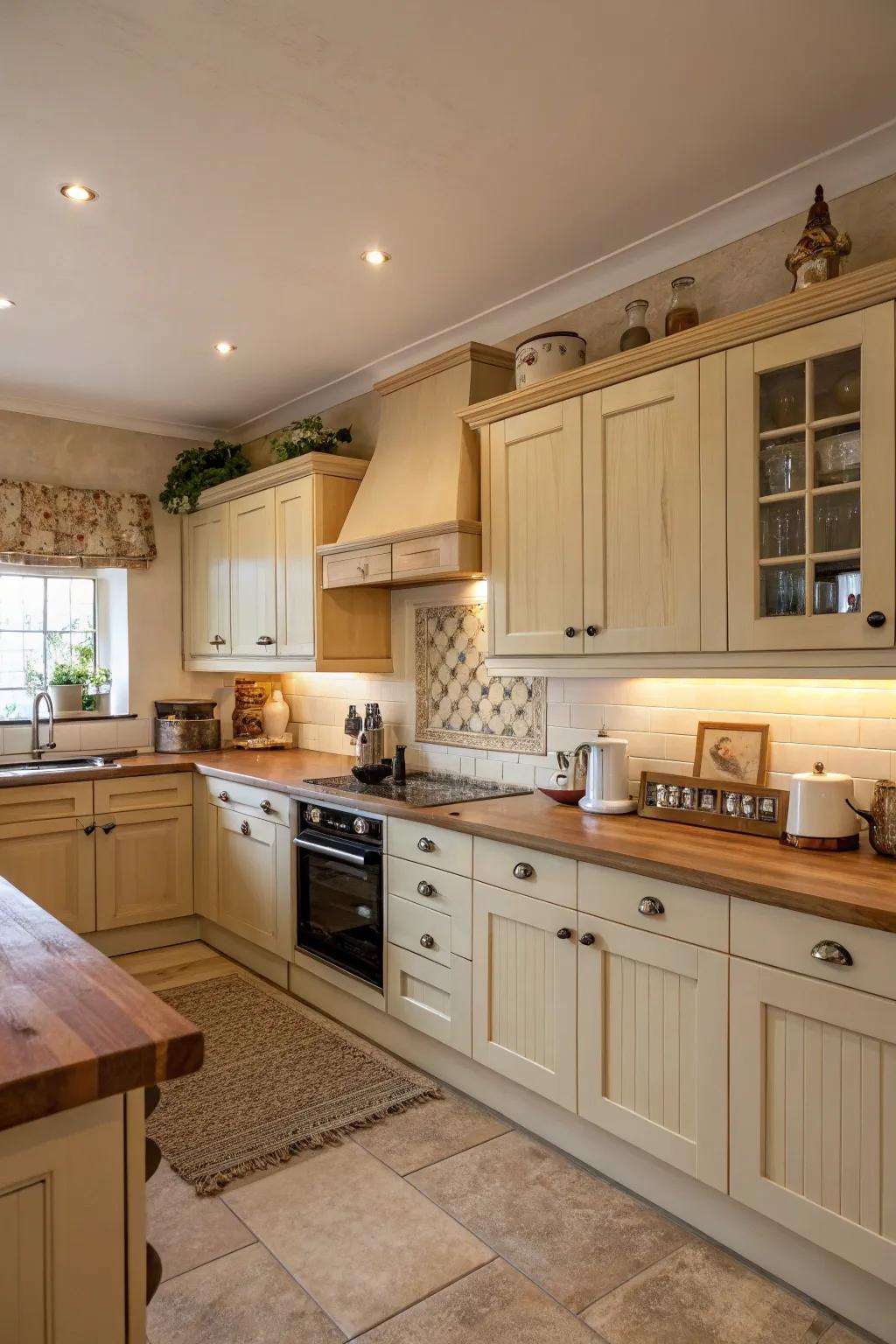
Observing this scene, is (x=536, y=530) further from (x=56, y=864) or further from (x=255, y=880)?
(x=56, y=864)

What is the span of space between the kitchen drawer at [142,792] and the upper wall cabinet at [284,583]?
68 centimetres

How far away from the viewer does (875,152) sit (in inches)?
92.7

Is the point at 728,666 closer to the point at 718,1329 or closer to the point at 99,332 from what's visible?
the point at 718,1329

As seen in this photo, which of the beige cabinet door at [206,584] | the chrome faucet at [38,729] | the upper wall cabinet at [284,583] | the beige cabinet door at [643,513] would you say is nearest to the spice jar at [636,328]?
the beige cabinet door at [643,513]

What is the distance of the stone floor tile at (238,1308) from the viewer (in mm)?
1905

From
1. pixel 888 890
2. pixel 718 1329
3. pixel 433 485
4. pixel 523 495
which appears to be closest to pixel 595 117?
pixel 523 495

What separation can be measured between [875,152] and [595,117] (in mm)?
751

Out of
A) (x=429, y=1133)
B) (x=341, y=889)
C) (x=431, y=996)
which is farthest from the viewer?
(x=341, y=889)

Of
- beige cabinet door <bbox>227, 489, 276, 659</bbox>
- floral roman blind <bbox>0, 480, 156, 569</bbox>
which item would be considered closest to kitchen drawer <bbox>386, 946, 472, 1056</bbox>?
beige cabinet door <bbox>227, 489, 276, 659</bbox>

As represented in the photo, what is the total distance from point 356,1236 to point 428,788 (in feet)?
5.30

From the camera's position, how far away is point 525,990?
262 cm

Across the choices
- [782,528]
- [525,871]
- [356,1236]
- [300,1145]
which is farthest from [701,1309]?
[782,528]

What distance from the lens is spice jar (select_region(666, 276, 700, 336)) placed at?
2639mm

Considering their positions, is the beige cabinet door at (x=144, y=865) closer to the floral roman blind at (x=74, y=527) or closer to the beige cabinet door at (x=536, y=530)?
the floral roman blind at (x=74, y=527)
